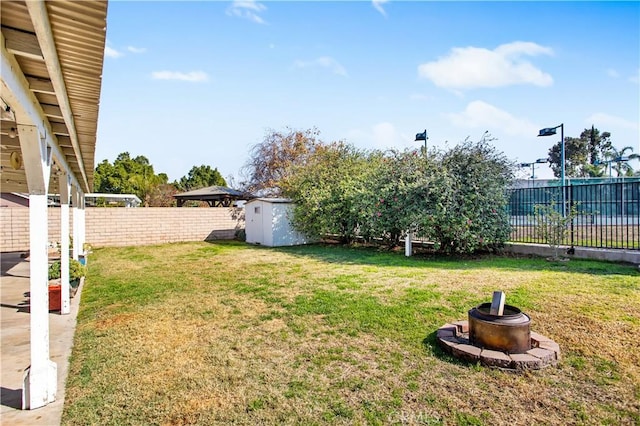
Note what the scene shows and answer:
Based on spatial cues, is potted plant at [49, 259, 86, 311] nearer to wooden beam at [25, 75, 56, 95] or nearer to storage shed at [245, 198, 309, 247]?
wooden beam at [25, 75, 56, 95]

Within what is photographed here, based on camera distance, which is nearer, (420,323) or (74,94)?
(74,94)

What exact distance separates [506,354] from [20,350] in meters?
5.13

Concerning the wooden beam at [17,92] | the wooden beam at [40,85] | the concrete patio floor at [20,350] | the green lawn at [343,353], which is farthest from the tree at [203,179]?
the wooden beam at [40,85]

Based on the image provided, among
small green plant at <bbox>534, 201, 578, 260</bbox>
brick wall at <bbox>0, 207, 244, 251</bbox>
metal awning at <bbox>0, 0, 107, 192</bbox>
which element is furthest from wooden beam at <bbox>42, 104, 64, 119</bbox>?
brick wall at <bbox>0, 207, 244, 251</bbox>

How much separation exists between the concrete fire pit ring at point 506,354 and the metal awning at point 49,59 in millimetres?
3686

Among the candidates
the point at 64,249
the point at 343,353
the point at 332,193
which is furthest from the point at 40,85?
the point at 332,193

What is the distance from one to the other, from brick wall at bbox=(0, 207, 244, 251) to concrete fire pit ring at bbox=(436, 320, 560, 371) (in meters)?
14.7

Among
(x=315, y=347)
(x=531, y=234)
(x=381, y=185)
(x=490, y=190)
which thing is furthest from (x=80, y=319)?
(x=531, y=234)

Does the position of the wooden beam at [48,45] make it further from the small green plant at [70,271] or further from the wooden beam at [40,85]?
the small green plant at [70,271]

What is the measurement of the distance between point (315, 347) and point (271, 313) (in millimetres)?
1412

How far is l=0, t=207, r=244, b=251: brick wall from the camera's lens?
13.5 metres

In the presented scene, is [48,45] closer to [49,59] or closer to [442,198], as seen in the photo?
[49,59]

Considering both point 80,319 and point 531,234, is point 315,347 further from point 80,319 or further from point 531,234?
point 531,234

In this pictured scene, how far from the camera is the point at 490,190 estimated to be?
9.43 m
